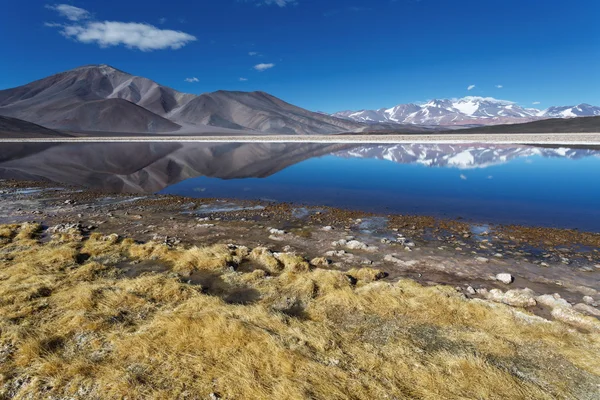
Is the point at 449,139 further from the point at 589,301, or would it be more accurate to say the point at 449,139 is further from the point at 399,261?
the point at 589,301

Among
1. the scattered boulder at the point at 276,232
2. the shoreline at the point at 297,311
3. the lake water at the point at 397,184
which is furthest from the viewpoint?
the lake water at the point at 397,184

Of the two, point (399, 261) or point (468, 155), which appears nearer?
point (399, 261)

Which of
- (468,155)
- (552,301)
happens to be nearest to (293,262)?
(552,301)

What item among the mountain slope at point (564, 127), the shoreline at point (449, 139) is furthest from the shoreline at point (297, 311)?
the mountain slope at point (564, 127)

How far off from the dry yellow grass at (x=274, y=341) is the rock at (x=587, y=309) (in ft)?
3.41

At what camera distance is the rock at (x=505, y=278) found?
23.8 feet

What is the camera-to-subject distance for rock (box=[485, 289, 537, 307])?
247 inches

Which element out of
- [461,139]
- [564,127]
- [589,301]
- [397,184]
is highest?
[564,127]

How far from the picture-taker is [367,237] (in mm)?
10680

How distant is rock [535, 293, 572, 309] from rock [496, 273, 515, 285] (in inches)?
31.0

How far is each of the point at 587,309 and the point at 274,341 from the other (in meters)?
5.95

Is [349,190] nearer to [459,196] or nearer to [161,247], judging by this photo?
[459,196]

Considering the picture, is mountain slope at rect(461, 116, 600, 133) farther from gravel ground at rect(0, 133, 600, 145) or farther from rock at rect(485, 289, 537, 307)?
rock at rect(485, 289, 537, 307)

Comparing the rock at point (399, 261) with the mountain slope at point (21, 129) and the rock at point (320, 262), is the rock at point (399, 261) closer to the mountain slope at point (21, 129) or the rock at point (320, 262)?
the rock at point (320, 262)
